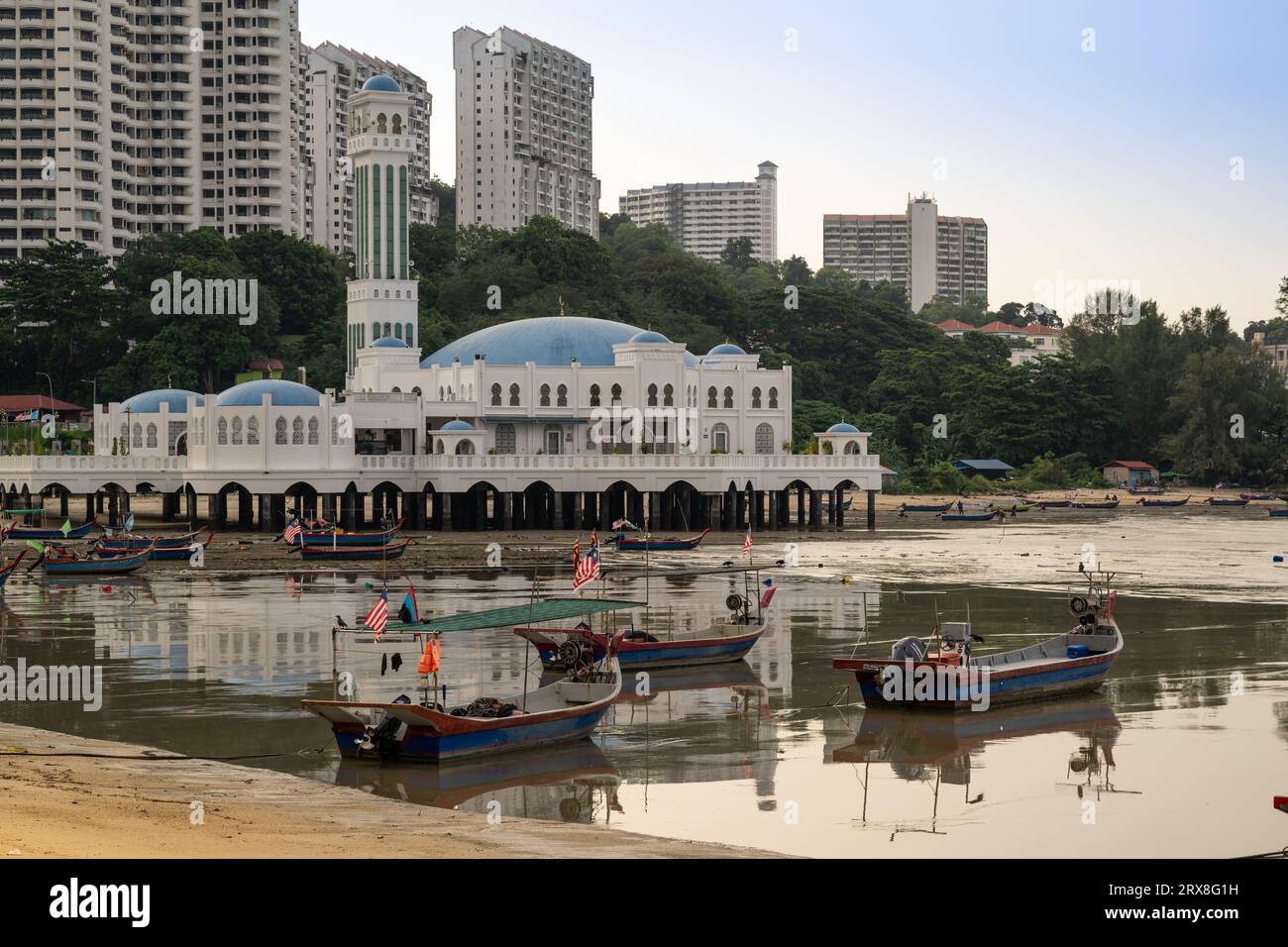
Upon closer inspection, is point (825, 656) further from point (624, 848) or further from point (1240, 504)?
point (1240, 504)

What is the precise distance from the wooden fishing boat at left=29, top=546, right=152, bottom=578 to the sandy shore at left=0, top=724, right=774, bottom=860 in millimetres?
32581

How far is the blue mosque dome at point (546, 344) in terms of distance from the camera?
3772 inches

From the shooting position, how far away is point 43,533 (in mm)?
73312

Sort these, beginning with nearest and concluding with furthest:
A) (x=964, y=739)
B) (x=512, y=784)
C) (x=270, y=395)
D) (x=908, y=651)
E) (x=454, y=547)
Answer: (x=512, y=784) → (x=964, y=739) → (x=908, y=651) → (x=454, y=547) → (x=270, y=395)

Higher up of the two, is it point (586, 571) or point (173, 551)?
point (586, 571)

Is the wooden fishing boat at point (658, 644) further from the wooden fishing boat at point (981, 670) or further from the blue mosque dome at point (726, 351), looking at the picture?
the blue mosque dome at point (726, 351)

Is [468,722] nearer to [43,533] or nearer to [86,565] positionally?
[86,565]

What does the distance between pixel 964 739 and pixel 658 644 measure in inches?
361

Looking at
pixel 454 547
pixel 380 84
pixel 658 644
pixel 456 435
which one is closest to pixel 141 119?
pixel 380 84

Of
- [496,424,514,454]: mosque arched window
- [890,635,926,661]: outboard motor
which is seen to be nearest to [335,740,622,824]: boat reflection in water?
[890,635,926,661]: outboard motor

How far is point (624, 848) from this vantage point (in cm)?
2170

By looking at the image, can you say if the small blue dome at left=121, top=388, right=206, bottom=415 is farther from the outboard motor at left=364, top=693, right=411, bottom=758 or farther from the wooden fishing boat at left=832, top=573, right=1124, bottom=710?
the outboard motor at left=364, top=693, right=411, bottom=758

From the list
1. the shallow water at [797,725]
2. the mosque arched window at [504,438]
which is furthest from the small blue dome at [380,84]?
the shallow water at [797,725]
